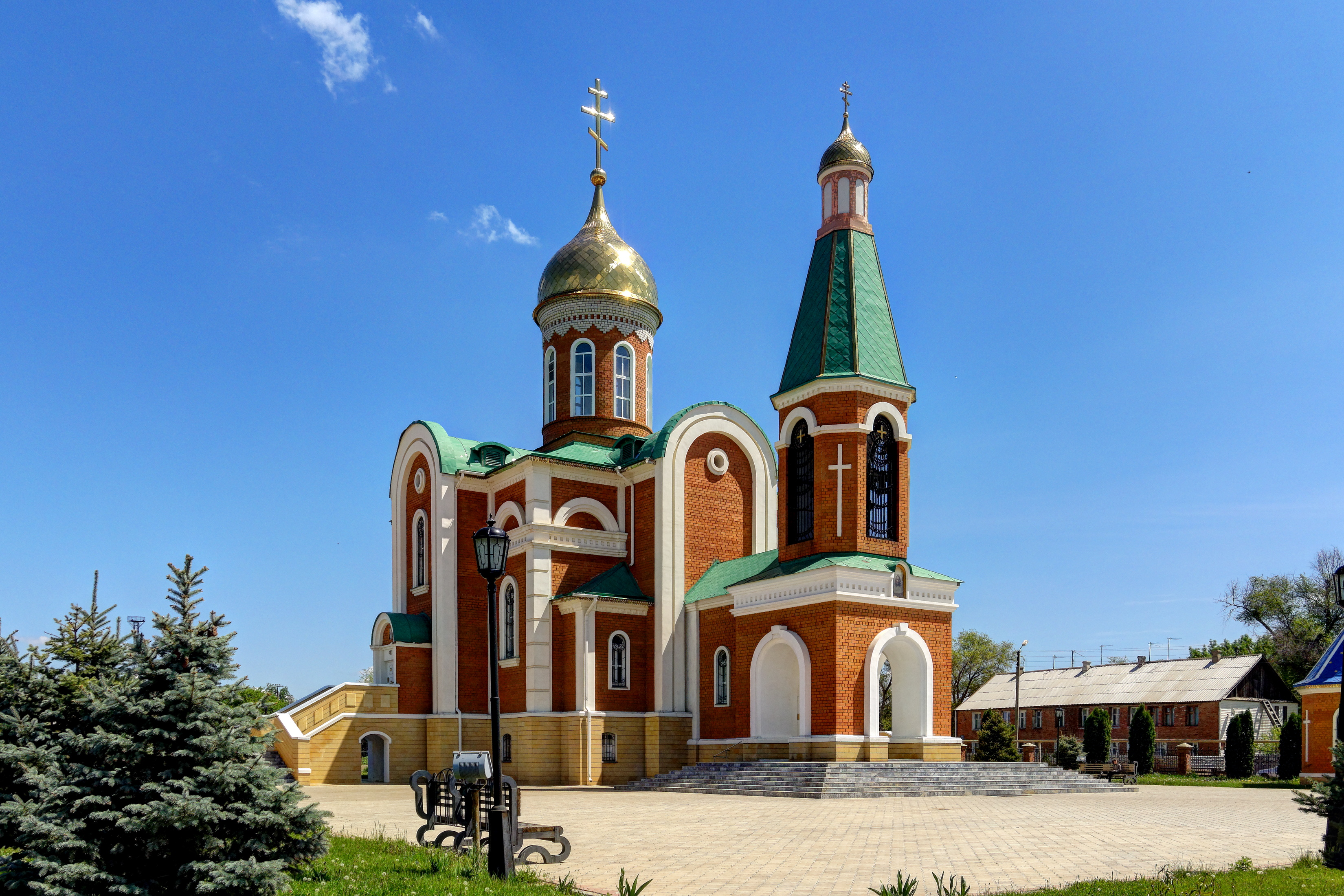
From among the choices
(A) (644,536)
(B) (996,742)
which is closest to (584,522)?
(A) (644,536)

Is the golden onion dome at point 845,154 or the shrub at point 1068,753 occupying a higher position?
the golden onion dome at point 845,154

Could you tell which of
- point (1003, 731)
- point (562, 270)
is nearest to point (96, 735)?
point (562, 270)

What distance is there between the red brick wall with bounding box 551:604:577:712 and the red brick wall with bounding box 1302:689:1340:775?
1732 cm

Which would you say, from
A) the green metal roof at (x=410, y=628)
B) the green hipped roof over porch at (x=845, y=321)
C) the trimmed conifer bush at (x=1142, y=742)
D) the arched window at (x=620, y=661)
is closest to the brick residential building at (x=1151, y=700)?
the trimmed conifer bush at (x=1142, y=742)

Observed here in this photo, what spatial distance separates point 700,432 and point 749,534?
9.12 ft

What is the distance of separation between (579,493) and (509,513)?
193 centimetres

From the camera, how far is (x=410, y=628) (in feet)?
84.5

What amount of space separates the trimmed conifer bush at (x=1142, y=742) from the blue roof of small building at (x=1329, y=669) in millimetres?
9622

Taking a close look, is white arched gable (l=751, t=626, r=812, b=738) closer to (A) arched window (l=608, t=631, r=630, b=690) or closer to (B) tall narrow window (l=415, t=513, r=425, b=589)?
(A) arched window (l=608, t=631, r=630, b=690)

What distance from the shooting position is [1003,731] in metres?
31.2

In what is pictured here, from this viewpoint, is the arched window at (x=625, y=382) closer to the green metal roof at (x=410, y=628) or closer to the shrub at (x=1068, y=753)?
the green metal roof at (x=410, y=628)

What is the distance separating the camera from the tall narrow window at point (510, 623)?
80.8ft

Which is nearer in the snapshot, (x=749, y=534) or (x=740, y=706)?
(x=740, y=706)

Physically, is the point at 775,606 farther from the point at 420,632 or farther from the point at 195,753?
the point at 195,753
